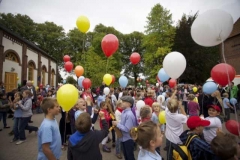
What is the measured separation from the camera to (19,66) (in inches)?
624

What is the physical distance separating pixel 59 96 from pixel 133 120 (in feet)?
5.19

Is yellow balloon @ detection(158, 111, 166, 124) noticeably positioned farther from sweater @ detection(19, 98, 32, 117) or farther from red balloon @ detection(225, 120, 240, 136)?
sweater @ detection(19, 98, 32, 117)

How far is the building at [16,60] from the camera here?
13.1 m

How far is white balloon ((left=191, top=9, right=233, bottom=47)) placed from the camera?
115 inches

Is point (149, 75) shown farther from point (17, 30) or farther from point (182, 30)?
point (17, 30)

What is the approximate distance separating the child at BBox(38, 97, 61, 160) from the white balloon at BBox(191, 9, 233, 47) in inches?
119

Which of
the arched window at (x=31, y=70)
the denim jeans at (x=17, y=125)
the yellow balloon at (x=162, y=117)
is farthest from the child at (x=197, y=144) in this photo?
the arched window at (x=31, y=70)

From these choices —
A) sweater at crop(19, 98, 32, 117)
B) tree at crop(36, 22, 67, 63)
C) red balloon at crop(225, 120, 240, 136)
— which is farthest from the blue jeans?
tree at crop(36, 22, 67, 63)

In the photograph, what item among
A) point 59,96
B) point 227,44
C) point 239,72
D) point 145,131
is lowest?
point 145,131

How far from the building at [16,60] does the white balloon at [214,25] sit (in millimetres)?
14499

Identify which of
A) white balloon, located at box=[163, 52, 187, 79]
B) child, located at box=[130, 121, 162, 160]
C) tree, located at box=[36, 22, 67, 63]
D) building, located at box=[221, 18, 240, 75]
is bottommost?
child, located at box=[130, 121, 162, 160]

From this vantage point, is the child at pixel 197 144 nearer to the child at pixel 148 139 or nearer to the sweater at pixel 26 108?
the child at pixel 148 139

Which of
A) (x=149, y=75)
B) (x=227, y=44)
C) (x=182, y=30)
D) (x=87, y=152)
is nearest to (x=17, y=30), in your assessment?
(x=149, y=75)

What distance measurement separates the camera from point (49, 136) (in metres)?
2.13
